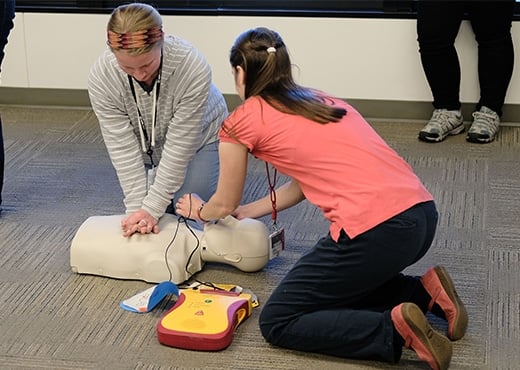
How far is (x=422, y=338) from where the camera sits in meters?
1.92

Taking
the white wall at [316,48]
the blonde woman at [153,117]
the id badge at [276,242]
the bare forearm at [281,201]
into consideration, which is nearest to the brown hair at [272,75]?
the bare forearm at [281,201]

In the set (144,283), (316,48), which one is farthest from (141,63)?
(316,48)

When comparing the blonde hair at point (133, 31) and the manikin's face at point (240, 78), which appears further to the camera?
the blonde hair at point (133, 31)

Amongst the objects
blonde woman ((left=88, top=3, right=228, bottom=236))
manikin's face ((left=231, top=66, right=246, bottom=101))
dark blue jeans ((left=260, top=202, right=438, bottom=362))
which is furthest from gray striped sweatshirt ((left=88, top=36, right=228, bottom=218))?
dark blue jeans ((left=260, top=202, right=438, bottom=362))

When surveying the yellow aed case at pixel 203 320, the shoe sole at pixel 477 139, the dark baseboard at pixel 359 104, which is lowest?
the dark baseboard at pixel 359 104

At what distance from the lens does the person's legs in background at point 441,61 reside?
3348mm

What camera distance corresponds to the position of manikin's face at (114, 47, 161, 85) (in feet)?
7.23

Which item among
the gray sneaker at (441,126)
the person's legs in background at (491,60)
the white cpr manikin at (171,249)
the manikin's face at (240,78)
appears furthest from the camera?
the gray sneaker at (441,126)

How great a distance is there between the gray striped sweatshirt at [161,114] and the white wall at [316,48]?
4.05ft

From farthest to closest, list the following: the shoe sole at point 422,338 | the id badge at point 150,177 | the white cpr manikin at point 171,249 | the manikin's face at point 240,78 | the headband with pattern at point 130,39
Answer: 1. the id badge at point 150,177
2. the white cpr manikin at point 171,249
3. the headband with pattern at point 130,39
4. the manikin's face at point 240,78
5. the shoe sole at point 422,338

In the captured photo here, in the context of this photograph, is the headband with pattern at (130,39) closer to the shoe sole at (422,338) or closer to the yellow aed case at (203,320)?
the yellow aed case at (203,320)

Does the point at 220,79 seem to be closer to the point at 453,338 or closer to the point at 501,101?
the point at 501,101

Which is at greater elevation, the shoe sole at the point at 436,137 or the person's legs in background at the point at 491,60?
the person's legs in background at the point at 491,60

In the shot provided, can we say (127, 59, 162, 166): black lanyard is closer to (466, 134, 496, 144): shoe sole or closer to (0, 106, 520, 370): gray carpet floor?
(0, 106, 520, 370): gray carpet floor
